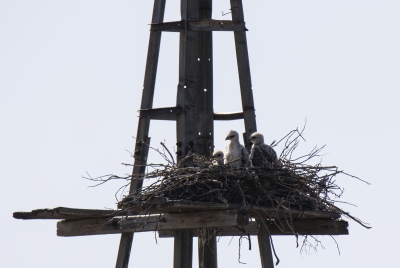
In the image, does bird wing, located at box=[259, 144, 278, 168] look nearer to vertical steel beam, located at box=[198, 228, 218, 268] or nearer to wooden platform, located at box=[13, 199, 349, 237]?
wooden platform, located at box=[13, 199, 349, 237]

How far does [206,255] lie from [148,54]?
238 centimetres

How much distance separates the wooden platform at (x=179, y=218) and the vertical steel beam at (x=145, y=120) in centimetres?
32

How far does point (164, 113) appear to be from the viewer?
13156mm

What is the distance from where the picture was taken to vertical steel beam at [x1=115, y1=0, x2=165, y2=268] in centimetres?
1312

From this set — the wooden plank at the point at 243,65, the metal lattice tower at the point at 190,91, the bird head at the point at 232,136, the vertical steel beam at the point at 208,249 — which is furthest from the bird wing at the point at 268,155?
the vertical steel beam at the point at 208,249

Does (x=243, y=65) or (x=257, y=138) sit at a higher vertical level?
(x=243, y=65)

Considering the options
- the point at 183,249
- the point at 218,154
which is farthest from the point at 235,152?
the point at 183,249

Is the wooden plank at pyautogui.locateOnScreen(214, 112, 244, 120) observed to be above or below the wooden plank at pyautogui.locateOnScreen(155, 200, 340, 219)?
above

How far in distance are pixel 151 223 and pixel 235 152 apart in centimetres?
203

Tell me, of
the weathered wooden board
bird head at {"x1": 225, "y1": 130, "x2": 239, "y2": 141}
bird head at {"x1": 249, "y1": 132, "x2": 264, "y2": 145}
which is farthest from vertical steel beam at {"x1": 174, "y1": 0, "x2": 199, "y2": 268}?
bird head at {"x1": 225, "y1": 130, "x2": 239, "y2": 141}

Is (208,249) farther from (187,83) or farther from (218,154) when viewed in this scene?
(187,83)

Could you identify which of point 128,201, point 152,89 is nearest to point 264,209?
point 128,201

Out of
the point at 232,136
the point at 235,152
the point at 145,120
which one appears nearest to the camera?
the point at 145,120

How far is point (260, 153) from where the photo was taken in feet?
45.0
